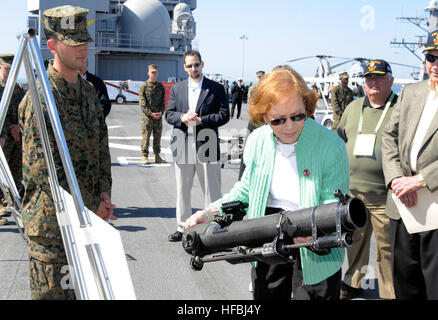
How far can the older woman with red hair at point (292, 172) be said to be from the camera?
2.78 m

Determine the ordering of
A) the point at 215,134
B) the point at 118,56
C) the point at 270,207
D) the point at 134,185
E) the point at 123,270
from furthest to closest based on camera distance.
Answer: the point at 118,56 → the point at 134,185 → the point at 215,134 → the point at 270,207 → the point at 123,270

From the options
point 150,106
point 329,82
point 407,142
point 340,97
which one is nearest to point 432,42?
point 407,142

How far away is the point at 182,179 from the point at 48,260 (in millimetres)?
3595

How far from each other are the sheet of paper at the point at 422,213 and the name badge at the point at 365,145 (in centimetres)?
116

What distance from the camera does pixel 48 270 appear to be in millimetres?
3070

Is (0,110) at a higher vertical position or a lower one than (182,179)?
higher

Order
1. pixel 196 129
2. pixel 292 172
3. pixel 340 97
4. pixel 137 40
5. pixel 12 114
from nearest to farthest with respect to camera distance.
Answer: pixel 292 172 → pixel 196 129 → pixel 12 114 → pixel 340 97 → pixel 137 40

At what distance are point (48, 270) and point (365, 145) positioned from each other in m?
2.88

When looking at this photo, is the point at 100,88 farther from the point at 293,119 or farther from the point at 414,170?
the point at 293,119

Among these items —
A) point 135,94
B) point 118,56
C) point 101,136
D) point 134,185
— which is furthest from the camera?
point 118,56

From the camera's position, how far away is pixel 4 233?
681 cm

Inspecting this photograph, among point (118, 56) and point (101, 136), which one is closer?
point (101, 136)

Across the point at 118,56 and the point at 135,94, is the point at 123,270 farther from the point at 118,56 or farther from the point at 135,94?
the point at 118,56
